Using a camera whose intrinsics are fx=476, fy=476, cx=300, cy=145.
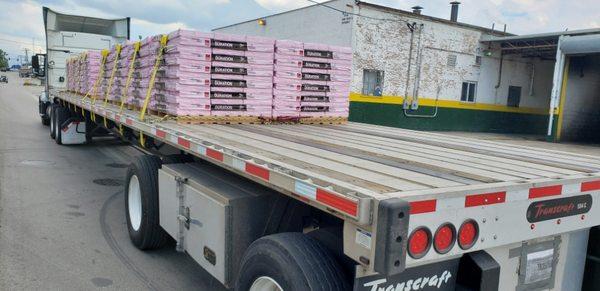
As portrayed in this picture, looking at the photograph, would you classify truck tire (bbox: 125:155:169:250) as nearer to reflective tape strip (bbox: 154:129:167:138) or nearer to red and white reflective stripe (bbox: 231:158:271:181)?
reflective tape strip (bbox: 154:129:167:138)

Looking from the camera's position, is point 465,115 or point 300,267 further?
point 465,115

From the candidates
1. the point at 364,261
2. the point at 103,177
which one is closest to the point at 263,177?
the point at 364,261

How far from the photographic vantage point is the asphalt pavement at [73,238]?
14.4 ft

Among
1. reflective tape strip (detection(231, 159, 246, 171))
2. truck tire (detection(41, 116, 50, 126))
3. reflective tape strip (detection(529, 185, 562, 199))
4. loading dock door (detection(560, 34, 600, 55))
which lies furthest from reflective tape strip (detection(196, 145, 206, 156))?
loading dock door (detection(560, 34, 600, 55))

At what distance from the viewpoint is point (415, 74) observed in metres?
20.4

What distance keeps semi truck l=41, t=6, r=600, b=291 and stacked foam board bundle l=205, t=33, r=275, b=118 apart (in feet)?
6.73

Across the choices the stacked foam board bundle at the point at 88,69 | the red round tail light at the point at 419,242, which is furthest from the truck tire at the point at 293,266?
the stacked foam board bundle at the point at 88,69

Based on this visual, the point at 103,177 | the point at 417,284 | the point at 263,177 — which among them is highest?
the point at 263,177

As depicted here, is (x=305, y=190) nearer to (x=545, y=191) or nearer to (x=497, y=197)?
(x=497, y=197)

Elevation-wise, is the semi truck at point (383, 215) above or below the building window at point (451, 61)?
below

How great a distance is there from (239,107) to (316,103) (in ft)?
4.30

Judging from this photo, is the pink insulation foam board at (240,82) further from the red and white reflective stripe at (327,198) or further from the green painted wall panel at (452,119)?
the green painted wall panel at (452,119)

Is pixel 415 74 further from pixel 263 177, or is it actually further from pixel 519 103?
pixel 263 177

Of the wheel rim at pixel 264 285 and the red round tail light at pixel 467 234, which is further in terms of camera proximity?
the wheel rim at pixel 264 285
